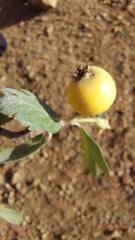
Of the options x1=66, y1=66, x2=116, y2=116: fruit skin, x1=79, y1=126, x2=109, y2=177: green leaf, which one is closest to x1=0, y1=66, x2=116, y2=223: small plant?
x1=66, y1=66, x2=116, y2=116: fruit skin

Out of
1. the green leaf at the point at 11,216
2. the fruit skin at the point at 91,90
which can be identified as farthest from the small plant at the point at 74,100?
the green leaf at the point at 11,216

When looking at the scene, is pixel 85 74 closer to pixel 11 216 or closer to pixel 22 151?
pixel 22 151

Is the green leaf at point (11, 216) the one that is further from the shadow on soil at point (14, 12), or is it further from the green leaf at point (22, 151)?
the shadow on soil at point (14, 12)

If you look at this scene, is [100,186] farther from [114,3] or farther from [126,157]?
[114,3]

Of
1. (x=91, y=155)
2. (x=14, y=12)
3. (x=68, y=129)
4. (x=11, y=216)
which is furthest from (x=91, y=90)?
(x=14, y=12)

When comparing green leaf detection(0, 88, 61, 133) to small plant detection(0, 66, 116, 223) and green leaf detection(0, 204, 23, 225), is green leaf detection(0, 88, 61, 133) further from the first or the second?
green leaf detection(0, 204, 23, 225)

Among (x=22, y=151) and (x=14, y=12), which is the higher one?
(x=14, y=12)
